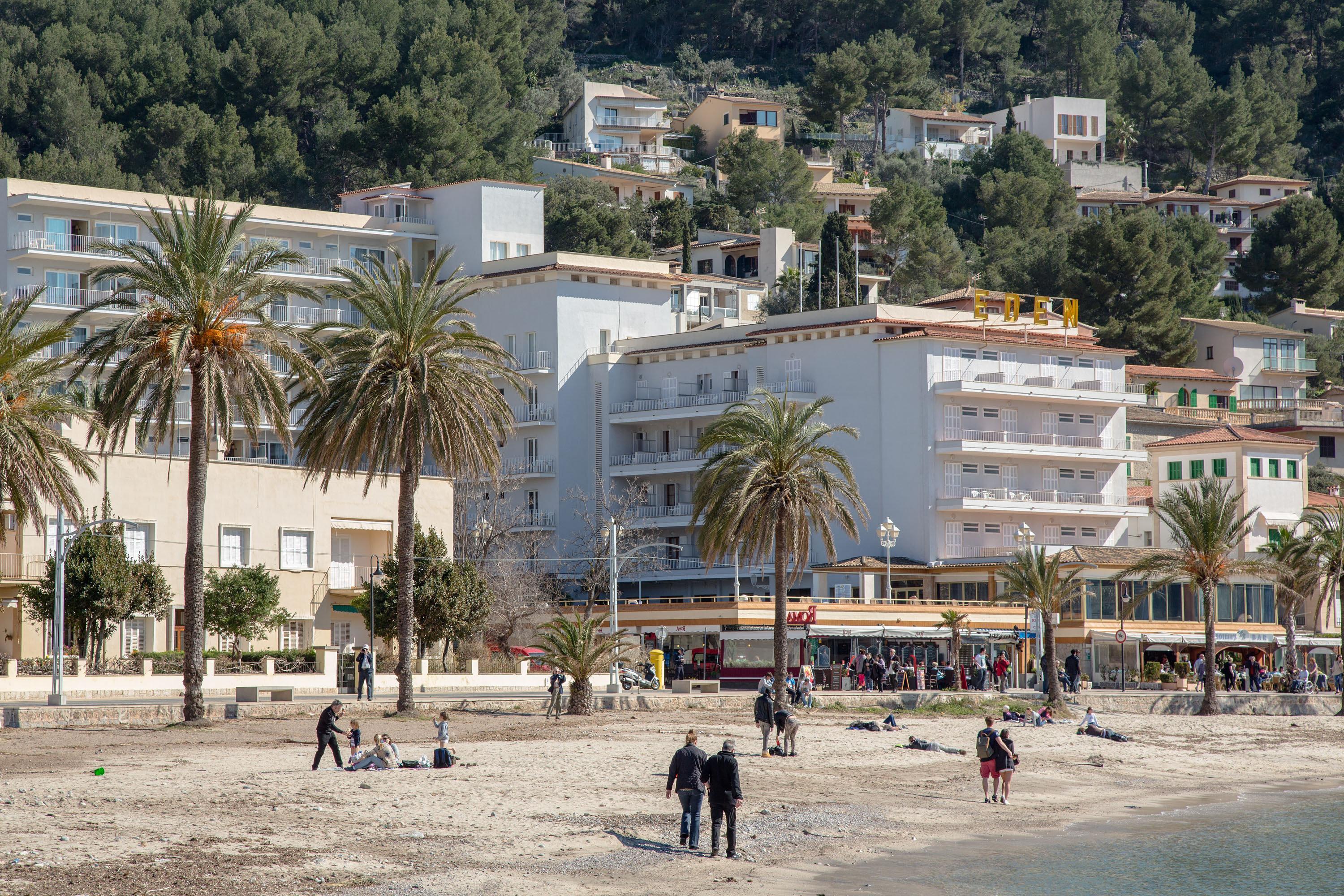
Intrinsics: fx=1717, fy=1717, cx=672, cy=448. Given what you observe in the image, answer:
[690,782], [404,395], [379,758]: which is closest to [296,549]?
[404,395]

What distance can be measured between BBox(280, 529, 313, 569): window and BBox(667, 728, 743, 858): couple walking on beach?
42463 mm

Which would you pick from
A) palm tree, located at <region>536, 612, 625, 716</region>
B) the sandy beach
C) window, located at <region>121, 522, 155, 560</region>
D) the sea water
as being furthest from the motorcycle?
the sea water

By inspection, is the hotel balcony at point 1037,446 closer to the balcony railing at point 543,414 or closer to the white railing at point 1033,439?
the white railing at point 1033,439

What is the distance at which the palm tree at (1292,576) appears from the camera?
64625 millimetres

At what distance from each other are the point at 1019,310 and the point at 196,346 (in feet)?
194

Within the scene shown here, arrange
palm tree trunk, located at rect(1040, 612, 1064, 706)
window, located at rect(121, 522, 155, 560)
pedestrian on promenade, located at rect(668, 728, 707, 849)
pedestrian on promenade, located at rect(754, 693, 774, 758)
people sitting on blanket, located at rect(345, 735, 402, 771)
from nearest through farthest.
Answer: pedestrian on promenade, located at rect(668, 728, 707, 849) < people sitting on blanket, located at rect(345, 735, 402, 771) < pedestrian on promenade, located at rect(754, 693, 774, 758) < palm tree trunk, located at rect(1040, 612, 1064, 706) < window, located at rect(121, 522, 155, 560)

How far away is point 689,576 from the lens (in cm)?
8244

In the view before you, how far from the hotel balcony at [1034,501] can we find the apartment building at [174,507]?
77.0ft

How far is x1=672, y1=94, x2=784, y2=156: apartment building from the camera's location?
160375 mm

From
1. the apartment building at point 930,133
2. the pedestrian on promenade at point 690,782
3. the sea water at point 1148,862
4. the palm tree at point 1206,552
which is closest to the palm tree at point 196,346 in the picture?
the pedestrian on promenade at point 690,782

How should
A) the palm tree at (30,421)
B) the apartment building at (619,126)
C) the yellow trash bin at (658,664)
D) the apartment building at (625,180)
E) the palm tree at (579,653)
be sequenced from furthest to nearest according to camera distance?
the apartment building at (619,126)
the apartment building at (625,180)
the yellow trash bin at (658,664)
the palm tree at (579,653)
the palm tree at (30,421)

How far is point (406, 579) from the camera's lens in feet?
142

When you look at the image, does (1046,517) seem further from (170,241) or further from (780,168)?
(780,168)

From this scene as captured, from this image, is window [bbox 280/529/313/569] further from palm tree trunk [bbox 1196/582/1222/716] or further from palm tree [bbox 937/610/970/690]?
palm tree trunk [bbox 1196/582/1222/716]
